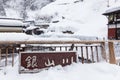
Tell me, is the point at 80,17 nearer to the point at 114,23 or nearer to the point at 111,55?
the point at 114,23

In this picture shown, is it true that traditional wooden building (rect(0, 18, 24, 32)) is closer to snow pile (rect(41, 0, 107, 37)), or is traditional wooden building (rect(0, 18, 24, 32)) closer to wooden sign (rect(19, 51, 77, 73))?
→ wooden sign (rect(19, 51, 77, 73))

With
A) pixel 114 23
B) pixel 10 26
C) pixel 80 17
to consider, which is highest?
pixel 80 17

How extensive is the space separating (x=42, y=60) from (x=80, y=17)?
28.7 metres

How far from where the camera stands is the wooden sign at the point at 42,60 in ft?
14.8

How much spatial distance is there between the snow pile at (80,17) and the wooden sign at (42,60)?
61.7ft

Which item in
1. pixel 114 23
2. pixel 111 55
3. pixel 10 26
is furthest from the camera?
pixel 114 23

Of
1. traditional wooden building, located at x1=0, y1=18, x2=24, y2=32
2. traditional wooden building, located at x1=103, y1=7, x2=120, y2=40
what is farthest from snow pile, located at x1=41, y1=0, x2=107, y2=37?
traditional wooden building, located at x1=0, y1=18, x2=24, y2=32

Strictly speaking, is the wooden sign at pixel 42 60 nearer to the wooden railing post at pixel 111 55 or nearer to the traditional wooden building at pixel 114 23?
the wooden railing post at pixel 111 55

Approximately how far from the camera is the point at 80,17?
32.8 metres

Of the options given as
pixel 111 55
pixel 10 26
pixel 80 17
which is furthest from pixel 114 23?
pixel 80 17

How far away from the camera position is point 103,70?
4.73 m

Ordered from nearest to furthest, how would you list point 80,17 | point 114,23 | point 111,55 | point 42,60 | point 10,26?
point 42,60, point 111,55, point 10,26, point 114,23, point 80,17

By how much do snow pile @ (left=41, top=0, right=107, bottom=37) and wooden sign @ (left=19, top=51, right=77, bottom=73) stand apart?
18803 mm

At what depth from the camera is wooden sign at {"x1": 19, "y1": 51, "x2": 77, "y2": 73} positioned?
4.51 meters
